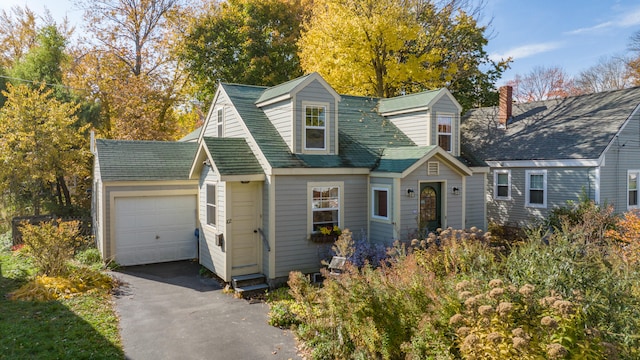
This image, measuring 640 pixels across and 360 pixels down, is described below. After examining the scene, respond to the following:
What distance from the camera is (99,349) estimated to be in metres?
6.64

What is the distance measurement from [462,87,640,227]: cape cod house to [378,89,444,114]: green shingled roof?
10.7 feet

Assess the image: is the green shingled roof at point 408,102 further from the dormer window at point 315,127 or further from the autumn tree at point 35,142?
the autumn tree at point 35,142

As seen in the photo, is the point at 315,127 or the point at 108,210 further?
the point at 108,210

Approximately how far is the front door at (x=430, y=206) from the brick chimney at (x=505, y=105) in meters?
10.5

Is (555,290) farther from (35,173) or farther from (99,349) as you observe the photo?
(35,173)

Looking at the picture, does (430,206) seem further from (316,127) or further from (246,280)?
(246,280)

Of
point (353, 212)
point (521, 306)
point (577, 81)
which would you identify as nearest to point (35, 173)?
point (353, 212)

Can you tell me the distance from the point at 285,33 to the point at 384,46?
35.6ft

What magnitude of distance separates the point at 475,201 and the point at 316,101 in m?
6.66

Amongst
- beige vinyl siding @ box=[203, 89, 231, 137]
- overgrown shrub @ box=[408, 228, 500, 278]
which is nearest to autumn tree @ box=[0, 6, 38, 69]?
beige vinyl siding @ box=[203, 89, 231, 137]

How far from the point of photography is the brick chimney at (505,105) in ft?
65.2

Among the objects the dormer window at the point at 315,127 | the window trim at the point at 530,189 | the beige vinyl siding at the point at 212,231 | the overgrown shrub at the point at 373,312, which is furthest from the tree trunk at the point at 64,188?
Result: the window trim at the point at 530,189

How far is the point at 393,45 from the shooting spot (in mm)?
17688

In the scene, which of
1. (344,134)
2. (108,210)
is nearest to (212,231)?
(108,210)
